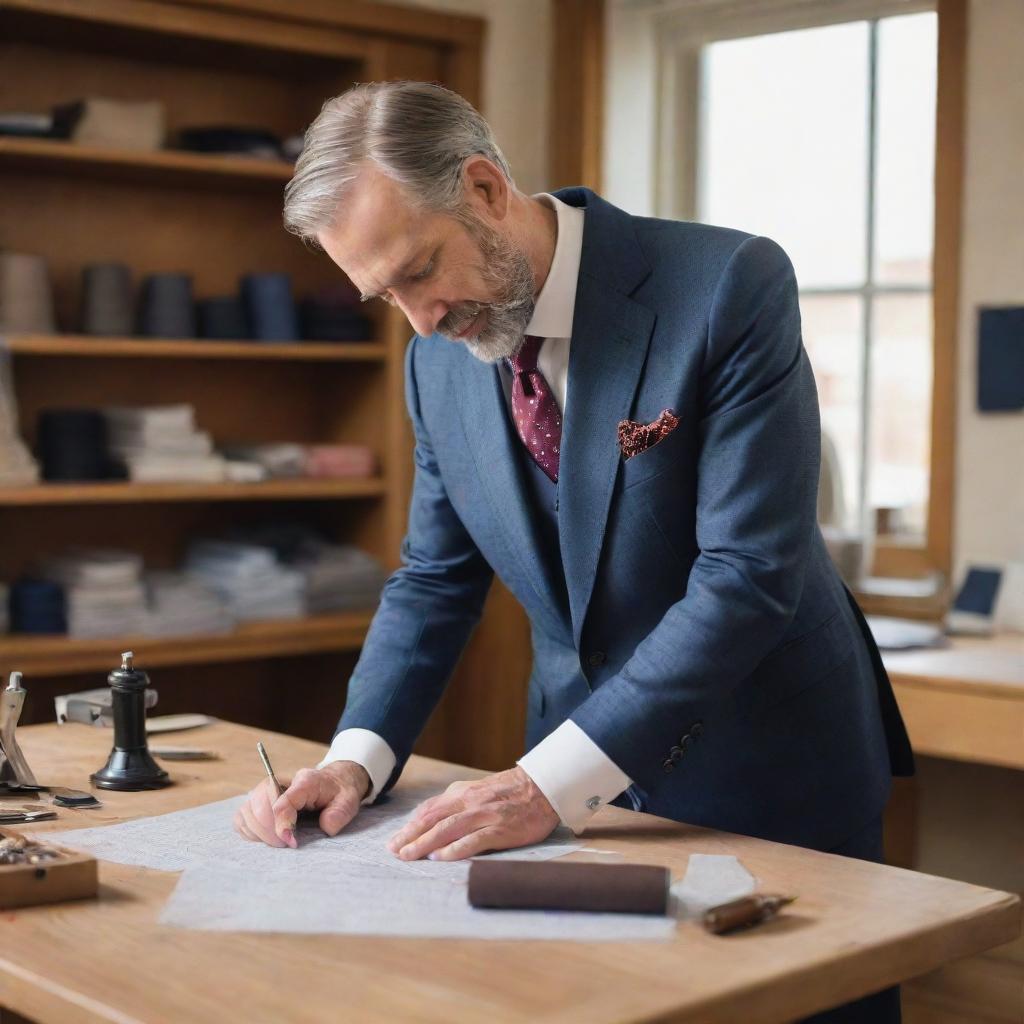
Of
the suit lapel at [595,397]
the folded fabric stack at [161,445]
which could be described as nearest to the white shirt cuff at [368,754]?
the suit lapel at [595,397]

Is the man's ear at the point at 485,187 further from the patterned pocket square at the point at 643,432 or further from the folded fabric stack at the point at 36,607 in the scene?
the folded fabric stack at the point at 36,607

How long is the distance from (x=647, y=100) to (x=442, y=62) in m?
0.58

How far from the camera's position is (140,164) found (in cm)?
365

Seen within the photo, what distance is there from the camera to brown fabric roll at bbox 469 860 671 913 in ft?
4.37

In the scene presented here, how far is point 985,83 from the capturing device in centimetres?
352

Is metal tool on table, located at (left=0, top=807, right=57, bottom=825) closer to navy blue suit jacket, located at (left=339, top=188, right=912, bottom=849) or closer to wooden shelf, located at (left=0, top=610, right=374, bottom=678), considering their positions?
navy blue suit jacket, located at (left=339, top=188, right=912, bottom=849)

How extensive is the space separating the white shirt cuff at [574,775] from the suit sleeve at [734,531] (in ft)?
0.04

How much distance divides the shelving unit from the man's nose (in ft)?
6.66

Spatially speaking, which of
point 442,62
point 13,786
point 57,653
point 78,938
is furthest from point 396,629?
point 442,62

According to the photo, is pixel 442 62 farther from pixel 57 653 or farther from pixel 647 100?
pixel 57 653

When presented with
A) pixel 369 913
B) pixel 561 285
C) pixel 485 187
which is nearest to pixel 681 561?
pixel 561 285

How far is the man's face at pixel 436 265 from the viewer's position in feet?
5.40

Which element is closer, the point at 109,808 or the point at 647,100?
the point at 109,808

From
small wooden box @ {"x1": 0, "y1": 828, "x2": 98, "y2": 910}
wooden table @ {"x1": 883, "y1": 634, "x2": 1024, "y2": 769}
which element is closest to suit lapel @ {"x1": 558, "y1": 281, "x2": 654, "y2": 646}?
small wooden box @ {"x1": 0, "y1": 828, "x2": 98, "y2": 910}
